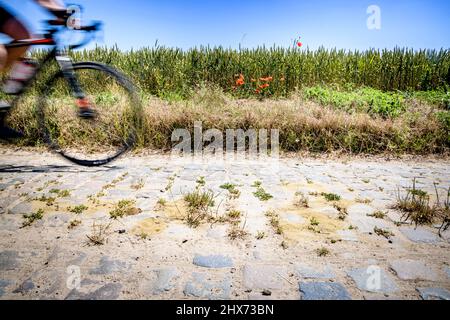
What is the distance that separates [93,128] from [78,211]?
339 centimetres

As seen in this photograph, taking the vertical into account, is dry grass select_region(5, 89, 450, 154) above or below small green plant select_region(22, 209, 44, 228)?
above

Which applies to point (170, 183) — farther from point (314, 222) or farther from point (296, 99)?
point (296, 99)

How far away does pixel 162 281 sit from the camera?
191 centimetres

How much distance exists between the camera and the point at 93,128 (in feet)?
19.4

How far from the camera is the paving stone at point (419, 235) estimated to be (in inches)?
95.7

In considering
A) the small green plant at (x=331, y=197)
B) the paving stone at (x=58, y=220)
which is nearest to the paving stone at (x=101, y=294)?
the paving stone at (x=58, y=220)

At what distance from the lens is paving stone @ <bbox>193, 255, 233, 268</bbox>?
2.09 m

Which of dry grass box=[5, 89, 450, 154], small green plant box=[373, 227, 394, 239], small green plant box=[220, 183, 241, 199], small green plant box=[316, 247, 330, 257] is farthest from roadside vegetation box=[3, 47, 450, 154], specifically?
small green plant box=[316, 247, 330, 257]

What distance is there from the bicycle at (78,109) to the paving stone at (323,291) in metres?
2.26

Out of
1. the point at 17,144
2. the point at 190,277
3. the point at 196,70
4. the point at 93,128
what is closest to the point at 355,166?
the point at 190,277

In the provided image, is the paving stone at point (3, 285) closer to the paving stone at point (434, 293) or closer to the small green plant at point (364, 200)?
the paving stone at point (434, 293)

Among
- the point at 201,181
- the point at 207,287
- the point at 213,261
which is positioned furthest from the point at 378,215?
the point at 201,181

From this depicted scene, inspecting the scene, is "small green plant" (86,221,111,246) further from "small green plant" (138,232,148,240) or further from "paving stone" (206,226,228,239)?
"paving stone" (206,226,228,239)

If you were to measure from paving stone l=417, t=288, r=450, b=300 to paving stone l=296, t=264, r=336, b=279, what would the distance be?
501 millimetres
